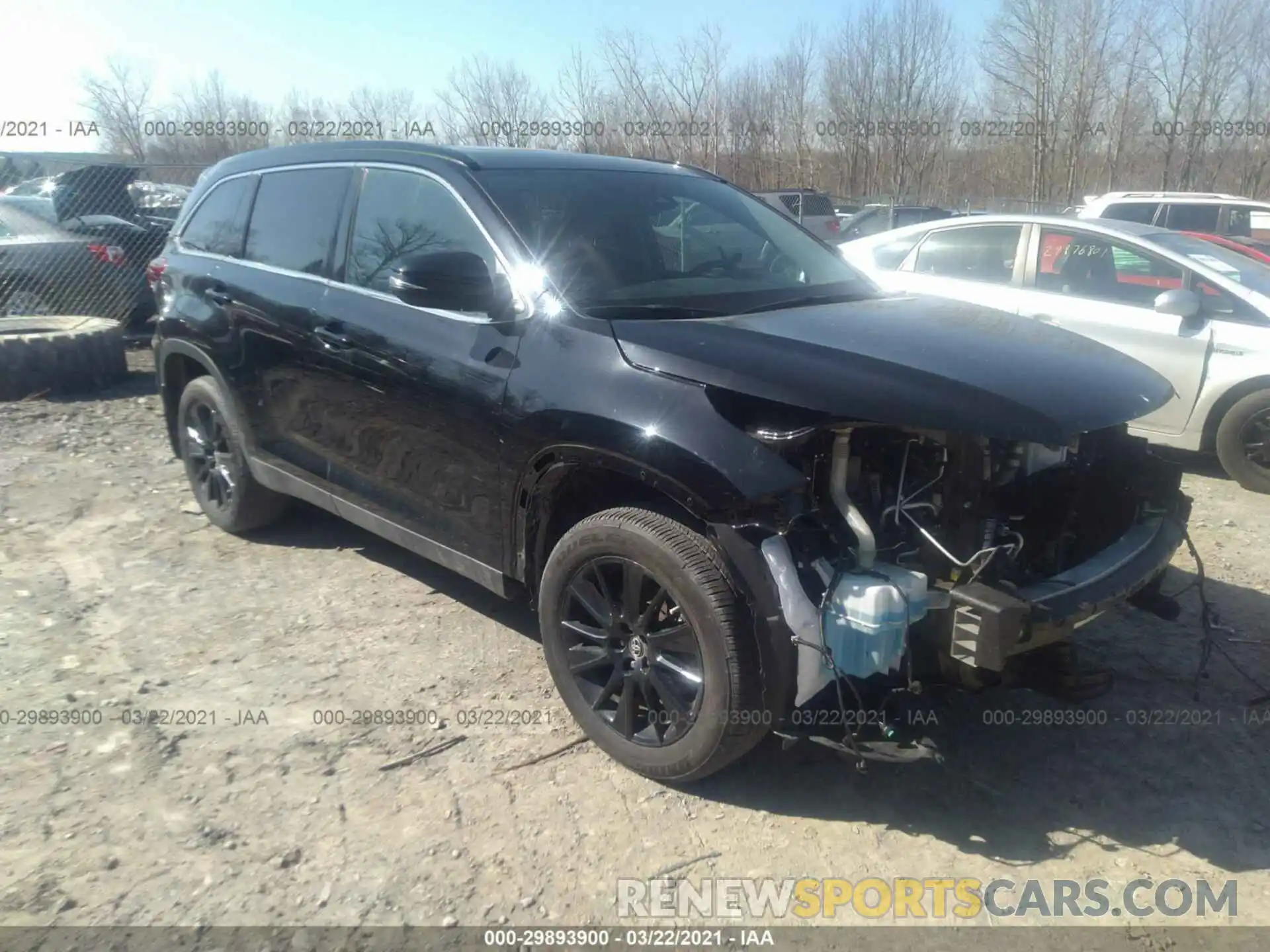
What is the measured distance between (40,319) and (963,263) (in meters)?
8.87

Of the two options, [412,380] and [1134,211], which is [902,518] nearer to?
[412,380]

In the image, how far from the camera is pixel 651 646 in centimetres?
299

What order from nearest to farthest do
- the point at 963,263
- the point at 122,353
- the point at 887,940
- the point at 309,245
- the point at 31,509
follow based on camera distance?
the point at 887,940
the point at 309,245
the point at 31,509
the point at 963,263
the point at 122,353

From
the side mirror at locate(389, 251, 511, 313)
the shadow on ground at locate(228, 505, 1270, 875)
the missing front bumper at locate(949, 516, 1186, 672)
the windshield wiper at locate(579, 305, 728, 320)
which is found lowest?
the shadow on ground at locate(228, 505, 1270, 875)

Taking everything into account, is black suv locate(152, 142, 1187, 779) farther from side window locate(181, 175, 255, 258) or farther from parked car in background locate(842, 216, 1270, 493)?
parked car in background locate(842, 216, 1270, 493)

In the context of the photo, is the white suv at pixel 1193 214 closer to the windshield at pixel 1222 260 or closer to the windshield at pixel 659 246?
the windshield at pixel 1222 260

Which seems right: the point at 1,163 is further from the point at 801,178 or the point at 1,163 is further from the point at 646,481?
the point at 801,178

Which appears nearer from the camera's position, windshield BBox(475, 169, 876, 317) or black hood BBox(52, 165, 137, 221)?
windshield BBox(475, 169, 876, 317)

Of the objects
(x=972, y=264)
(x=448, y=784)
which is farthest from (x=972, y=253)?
(x=448, y=784)

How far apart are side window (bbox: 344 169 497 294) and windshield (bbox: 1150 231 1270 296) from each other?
17.1ft

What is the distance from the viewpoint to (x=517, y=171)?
3734 mm

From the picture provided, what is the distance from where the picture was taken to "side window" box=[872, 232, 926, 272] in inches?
302

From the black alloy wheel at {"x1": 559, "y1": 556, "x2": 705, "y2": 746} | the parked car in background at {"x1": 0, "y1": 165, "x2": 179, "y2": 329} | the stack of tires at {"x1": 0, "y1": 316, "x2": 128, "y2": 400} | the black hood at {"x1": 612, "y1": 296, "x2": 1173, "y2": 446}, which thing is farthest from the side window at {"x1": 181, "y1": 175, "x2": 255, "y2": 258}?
the parked car in background at {"x1": 0, "y1": 165, "x2": 179, "y2": 329}

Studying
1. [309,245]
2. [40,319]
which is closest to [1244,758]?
[309,245]
